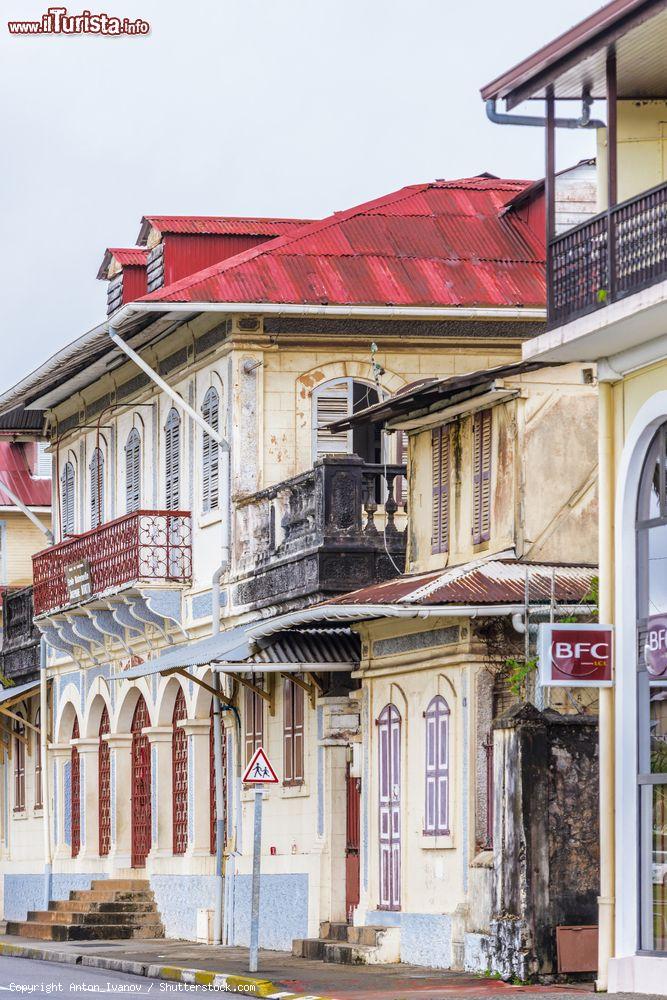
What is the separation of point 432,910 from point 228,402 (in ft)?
26.6

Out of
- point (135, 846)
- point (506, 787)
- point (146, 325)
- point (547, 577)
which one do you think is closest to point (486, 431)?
point (547, 577)

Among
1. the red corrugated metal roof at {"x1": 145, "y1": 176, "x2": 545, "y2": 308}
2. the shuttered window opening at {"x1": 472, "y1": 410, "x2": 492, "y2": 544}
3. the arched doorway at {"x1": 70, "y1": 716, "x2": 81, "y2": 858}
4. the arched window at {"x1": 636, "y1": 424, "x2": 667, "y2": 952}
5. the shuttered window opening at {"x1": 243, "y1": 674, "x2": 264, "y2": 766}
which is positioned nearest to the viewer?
the arched window at {"x1": 636, "y1": 424, "x2": 667, "y2": 952}

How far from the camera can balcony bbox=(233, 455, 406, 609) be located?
26547mm

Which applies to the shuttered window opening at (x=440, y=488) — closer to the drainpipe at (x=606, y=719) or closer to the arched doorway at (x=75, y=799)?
the drainpipe at (x=606, y=719)

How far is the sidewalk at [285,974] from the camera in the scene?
20.5 metres

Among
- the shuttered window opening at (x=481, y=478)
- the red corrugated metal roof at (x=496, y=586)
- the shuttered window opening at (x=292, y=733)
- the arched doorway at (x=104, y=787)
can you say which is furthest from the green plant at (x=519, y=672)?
the arched doorway at (x=104, y=787)

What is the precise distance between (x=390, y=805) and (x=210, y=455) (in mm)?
6903

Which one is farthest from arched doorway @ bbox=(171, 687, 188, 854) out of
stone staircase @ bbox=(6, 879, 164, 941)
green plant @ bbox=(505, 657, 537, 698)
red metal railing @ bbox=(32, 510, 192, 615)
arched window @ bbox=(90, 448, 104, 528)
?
green plant @ bbox=(505, 657, 537, 698)

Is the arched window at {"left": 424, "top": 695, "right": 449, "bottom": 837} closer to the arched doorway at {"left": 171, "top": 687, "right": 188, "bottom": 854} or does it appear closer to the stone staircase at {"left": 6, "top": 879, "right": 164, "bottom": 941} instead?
the arched doorway at {"left": 171, "top": 687, "right": 188, "bottom": 854}

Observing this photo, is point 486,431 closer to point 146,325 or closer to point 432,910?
point 432,910

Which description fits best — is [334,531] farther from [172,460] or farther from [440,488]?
[172,460]

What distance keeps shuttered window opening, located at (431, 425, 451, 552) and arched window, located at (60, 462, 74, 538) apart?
13350 millimetres

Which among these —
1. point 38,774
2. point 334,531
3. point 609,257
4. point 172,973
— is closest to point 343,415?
point 334,531

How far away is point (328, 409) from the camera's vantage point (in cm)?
2966
